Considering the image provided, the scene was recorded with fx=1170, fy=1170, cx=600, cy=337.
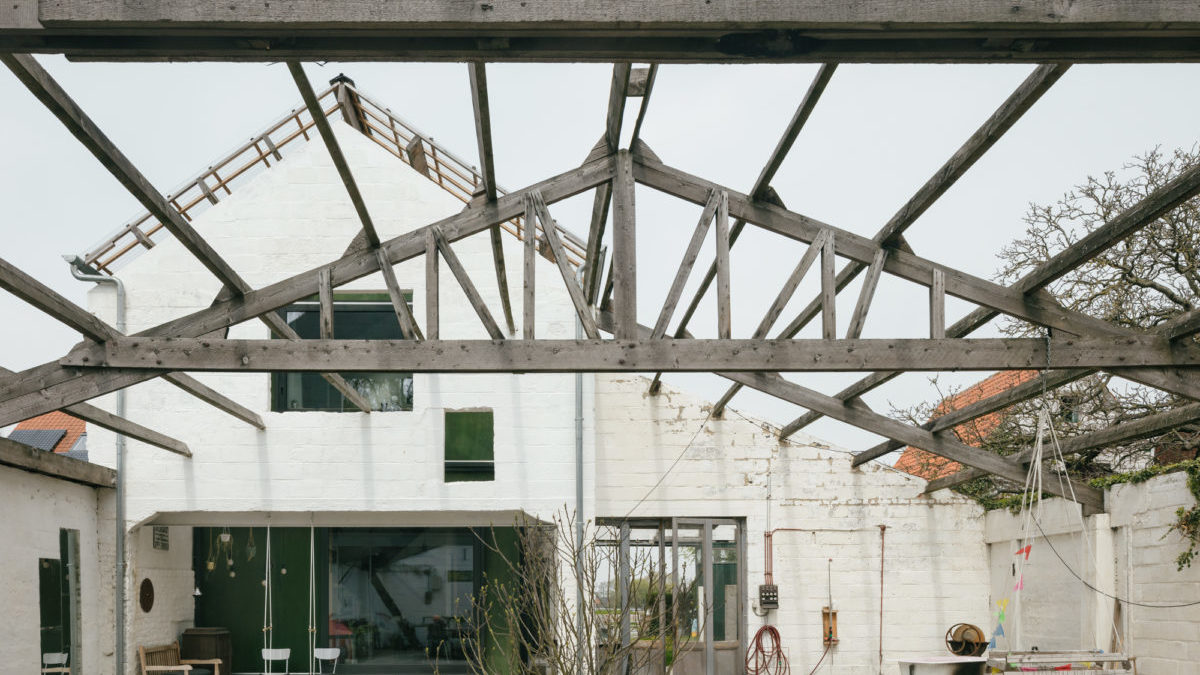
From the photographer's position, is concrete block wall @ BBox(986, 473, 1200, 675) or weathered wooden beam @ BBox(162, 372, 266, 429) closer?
concrete block wall @ BBox(986, 473, 1200, 675)

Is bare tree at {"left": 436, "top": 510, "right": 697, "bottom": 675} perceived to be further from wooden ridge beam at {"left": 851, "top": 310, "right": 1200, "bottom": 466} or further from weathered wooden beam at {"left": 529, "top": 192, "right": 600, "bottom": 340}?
wooden ridge beam at {"left": 851, "top": 310, "right": 1200, "bottom": 466}

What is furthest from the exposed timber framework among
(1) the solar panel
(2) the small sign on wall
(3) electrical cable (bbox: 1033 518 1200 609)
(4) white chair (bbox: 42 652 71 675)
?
(1) the solar panel

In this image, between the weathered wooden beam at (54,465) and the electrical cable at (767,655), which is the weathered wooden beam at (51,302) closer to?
the weathered wooden beam at (54,465)

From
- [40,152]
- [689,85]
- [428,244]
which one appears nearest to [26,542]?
[40,152]

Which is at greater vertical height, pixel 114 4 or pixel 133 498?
pixel 114 4

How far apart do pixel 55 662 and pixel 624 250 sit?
659 cm

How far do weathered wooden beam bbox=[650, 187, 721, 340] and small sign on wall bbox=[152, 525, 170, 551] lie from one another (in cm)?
802

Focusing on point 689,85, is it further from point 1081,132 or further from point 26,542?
point 26,542

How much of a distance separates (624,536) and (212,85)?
612 centimetres

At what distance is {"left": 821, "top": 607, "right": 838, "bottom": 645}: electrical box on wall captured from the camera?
12648mm

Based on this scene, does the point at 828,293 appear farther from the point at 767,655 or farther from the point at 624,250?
the point at 767,655

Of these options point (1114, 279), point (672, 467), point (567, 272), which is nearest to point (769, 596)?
point (672, 467)

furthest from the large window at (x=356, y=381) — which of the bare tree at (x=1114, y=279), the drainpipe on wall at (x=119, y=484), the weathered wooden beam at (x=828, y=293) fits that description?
the bare tree at (x=1114, y=279)

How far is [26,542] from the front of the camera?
9.77 m
